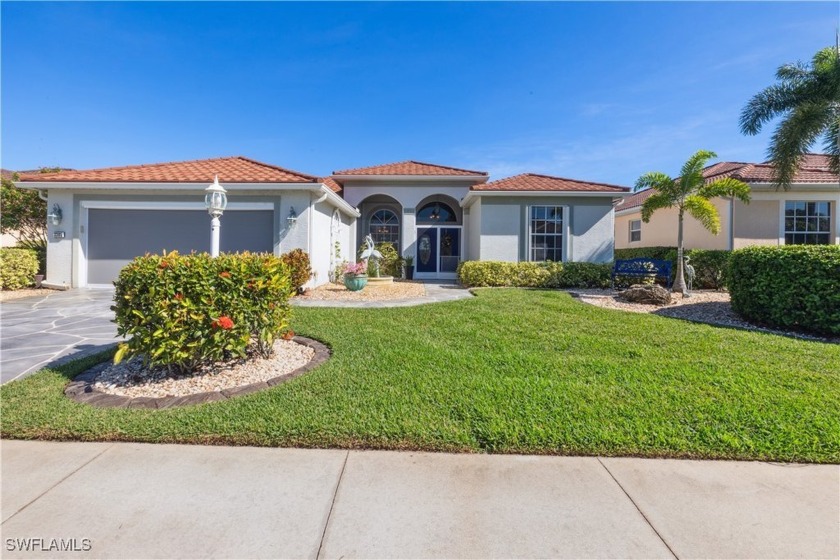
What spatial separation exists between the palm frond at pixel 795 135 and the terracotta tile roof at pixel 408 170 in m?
9.89

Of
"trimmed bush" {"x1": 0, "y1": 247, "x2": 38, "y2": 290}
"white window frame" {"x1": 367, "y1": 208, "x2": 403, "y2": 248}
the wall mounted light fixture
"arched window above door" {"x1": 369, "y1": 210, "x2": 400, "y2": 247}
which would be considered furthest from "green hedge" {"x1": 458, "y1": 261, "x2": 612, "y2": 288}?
"trimmed bush" {"x1": 0, "y1": 247, "x2": 38, "y2": 290}

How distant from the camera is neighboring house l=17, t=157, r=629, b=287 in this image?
38.3ft

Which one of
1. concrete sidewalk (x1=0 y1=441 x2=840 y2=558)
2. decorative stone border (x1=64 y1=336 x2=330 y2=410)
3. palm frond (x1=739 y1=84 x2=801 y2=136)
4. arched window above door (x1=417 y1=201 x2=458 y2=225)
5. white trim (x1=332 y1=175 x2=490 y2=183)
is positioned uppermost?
palm frond (x1=739 y1=84 x2=801 y2=136)

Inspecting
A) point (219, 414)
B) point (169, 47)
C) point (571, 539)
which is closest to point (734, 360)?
point (571, 539)

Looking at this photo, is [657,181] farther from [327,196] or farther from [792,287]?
[327,196]

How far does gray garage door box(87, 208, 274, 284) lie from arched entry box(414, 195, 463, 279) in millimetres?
7685

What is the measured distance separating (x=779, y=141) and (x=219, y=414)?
16.5 meters

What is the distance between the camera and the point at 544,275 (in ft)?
44.2

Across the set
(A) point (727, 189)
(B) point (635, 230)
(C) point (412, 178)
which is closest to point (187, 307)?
(A) point (727, 189)

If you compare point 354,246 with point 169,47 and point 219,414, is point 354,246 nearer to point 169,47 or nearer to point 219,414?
point 169,47

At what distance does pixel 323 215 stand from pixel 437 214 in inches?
260

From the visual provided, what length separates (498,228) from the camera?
1442cm

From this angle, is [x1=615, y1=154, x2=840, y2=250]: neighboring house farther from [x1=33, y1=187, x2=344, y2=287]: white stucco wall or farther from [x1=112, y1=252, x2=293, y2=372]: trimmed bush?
[x1=112, y1=252, x2=293, y2=372]: trimmed bush

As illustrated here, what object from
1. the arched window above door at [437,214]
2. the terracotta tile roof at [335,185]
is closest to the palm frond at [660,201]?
the arched window above door at [437,214]
